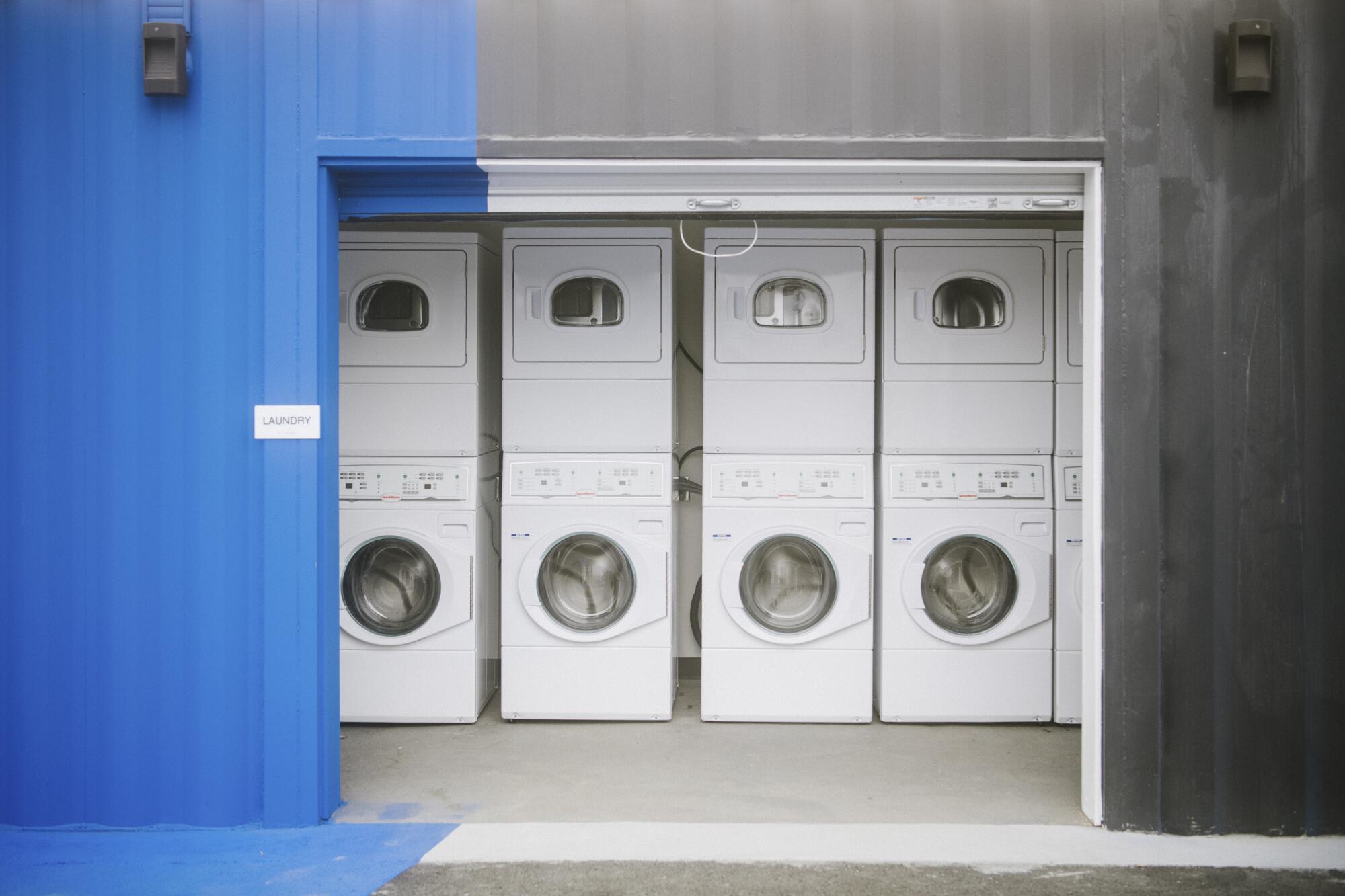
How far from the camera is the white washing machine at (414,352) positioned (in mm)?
4074

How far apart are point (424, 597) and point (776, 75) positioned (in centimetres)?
258

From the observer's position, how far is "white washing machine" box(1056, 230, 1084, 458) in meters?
4.07

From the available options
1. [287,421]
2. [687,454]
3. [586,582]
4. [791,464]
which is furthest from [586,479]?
[287,421]

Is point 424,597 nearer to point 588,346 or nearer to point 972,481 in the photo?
point 588,346

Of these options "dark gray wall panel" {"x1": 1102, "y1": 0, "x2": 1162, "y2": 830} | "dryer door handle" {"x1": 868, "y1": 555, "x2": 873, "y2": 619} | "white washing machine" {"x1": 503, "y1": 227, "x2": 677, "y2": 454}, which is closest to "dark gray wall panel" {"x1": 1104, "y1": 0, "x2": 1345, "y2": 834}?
"dark gray wall panel" {"x1": 1102, "y1": 0, "x2": 1162, "y2": 830}

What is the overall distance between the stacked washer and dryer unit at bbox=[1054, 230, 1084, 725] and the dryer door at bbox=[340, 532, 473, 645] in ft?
8.34

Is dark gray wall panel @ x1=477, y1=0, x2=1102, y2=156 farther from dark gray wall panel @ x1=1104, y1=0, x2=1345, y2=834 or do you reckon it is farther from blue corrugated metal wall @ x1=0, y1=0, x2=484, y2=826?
blue corrugated metal wall @ x1=0, y1=0, x2=484, y2=826

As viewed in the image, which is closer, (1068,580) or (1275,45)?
(1275,45)

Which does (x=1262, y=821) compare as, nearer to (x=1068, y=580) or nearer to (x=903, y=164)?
(x=1068, y=580)

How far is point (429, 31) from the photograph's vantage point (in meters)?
3.03

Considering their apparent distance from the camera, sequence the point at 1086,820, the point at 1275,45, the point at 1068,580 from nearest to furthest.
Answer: the point at 1275,45 < the point at 1086,820 < the point at 1068,580

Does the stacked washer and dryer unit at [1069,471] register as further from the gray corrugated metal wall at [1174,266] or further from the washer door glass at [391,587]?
the washer door glass at [391,587]

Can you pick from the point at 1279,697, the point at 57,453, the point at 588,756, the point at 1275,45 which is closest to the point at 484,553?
the point at 588,756

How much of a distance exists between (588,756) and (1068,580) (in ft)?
7.09
